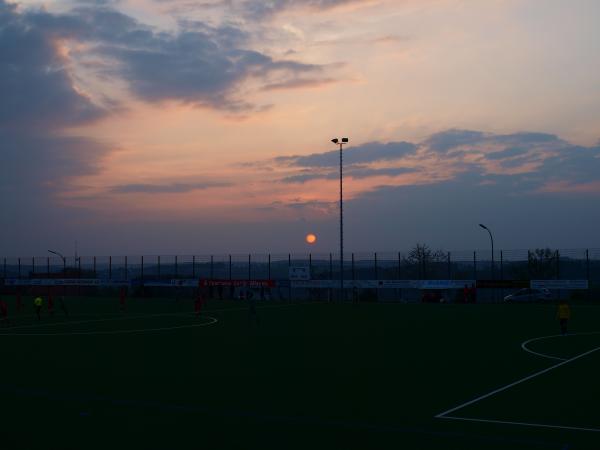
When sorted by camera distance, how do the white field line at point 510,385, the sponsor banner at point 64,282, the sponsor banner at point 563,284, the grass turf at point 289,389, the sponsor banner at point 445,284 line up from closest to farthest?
the grass turf at point 289,389, the white field line at point 510,385, the sponsor banner at point 563,284, the sponsor banner at point 445,284, the sponsor banner at point 64,282

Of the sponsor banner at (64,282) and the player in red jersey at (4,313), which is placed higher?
the sponsor banner at (64,282)

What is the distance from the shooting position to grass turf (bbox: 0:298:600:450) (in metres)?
11.7

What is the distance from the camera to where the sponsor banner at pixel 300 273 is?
65.8 metres

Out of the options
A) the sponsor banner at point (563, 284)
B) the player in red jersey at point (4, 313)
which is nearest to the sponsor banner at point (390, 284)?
the sponsor banner at point (563, 284)

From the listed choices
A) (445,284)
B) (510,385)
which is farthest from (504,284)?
(510,385)

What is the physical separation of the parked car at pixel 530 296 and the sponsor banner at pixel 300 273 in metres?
19.0

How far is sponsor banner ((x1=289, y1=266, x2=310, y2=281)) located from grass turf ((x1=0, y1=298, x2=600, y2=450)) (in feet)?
114

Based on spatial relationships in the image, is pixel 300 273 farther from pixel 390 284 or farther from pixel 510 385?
pixel 510 385

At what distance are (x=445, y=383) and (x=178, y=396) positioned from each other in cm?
657

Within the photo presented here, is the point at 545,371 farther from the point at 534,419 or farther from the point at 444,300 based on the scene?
the point at 444,300

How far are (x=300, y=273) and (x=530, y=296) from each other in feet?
70.8

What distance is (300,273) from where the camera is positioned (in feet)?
217

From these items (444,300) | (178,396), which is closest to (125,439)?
(178,396)

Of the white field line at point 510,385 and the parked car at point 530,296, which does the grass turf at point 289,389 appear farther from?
the parked car at point 530,296
